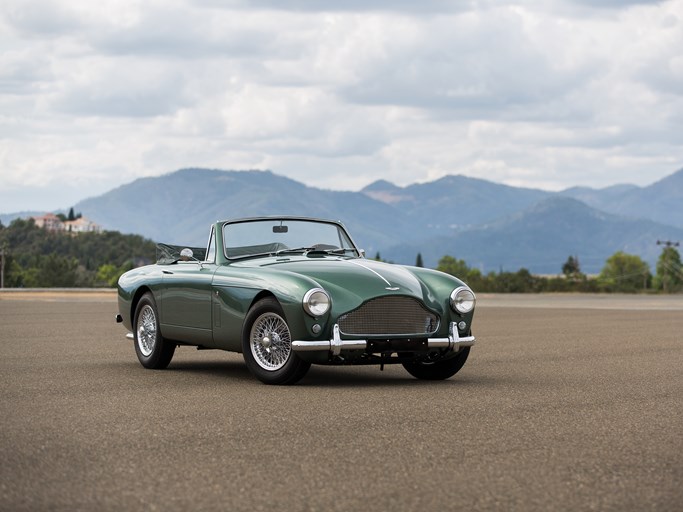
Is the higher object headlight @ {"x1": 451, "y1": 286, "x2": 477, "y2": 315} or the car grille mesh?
headlight @ {"x1": 451, "y1": 286, "x2": 477, "y2": 315}

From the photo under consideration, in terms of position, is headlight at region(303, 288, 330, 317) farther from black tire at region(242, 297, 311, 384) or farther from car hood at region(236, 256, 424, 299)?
black tire at region(242, 297, 311, 384)

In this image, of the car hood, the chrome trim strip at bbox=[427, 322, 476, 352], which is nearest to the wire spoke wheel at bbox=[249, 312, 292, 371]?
the car hood

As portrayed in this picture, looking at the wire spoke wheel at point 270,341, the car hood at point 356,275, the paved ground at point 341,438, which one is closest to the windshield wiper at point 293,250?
the car hood at point 356,275

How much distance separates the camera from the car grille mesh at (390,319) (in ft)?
35.5

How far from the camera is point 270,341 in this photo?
11.0 meters

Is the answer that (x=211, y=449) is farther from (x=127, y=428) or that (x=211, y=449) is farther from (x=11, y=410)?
(x=11, y=410)

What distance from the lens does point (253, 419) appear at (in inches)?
331

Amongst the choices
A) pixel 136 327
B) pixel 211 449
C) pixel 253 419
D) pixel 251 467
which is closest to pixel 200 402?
pixel 253 419

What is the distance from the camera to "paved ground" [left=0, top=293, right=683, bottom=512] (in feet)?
18.7

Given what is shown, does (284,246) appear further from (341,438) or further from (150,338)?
(341,438)

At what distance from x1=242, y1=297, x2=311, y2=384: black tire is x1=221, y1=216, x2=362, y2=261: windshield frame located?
4.23ft

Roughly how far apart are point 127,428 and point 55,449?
0.93 m

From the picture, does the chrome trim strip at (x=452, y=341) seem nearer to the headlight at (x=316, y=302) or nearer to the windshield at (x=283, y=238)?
the headlight at (x=316, y=302)

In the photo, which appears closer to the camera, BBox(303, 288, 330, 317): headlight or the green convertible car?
BBox(303, 288, 330, 317): headlight
